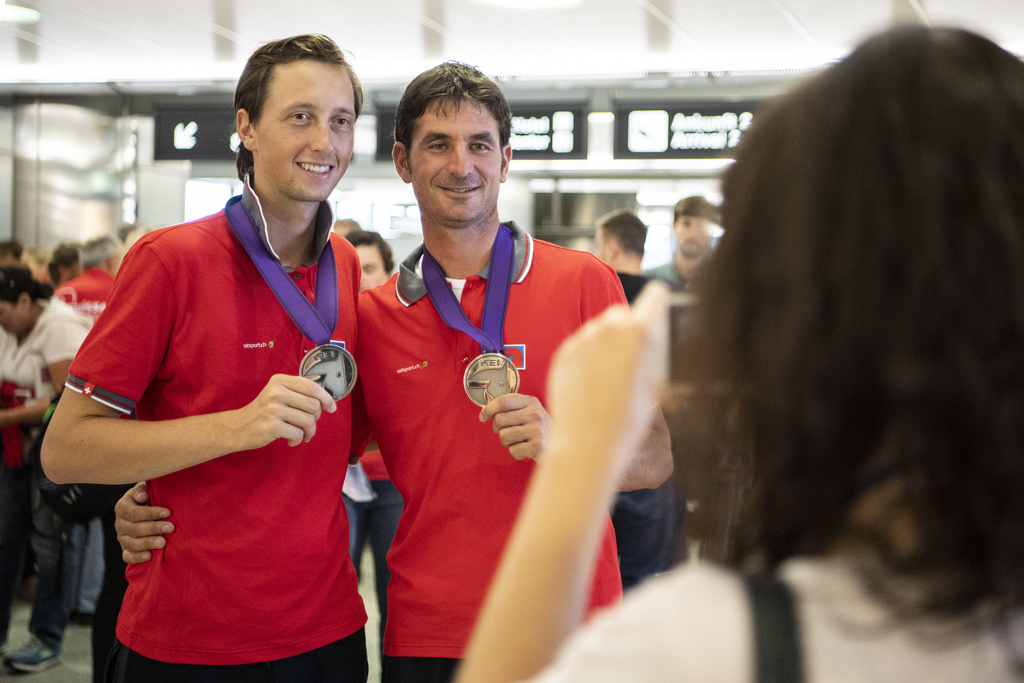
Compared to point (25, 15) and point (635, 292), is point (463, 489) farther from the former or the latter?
point (25, 15)

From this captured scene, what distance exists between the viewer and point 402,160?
2.22m

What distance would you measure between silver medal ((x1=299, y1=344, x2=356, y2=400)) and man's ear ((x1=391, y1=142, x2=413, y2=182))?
0.55m

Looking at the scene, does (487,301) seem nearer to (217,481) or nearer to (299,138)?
(299,138)

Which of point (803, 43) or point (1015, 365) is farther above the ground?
point (803, 43)

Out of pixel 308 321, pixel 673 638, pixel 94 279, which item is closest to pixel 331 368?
pixel 308 321

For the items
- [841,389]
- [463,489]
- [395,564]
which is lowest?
[395,564]

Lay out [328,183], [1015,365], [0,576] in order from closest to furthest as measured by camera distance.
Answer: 1. [1015,365]
2. [328,183]
3. [0,576]

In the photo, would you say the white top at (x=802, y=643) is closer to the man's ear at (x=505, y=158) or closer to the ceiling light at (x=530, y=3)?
the man's ear at (x=505, y=158)

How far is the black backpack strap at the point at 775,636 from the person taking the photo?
65cm

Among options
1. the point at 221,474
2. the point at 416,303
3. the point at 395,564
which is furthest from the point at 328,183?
the point at 395,564

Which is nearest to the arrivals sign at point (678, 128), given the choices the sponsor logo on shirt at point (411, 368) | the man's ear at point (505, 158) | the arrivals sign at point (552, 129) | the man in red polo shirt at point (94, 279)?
the arrivals sign at point (552, 129)

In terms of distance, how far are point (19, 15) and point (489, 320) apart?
6282mm

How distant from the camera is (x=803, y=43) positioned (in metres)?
6.77

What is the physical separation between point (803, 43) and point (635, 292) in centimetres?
330
